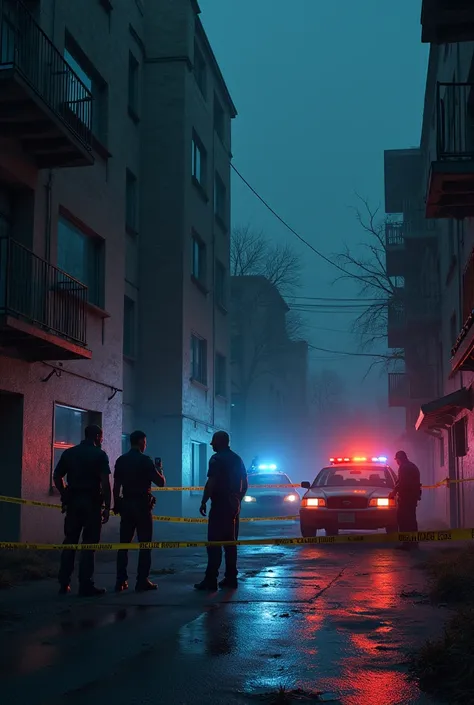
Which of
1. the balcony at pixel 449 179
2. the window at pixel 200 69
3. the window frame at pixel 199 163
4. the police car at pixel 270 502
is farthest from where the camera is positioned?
the window at pixel 200 69

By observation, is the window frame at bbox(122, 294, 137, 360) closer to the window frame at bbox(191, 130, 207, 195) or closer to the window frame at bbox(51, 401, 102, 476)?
the window frame at bbox(191, 130, 207, 195)

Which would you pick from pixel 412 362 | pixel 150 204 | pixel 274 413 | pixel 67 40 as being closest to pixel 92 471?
pixel 67 40

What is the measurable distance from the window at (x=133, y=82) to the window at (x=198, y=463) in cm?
953

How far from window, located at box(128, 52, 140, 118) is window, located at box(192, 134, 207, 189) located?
3015 mm

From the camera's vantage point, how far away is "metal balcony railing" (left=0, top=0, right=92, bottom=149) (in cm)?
1294

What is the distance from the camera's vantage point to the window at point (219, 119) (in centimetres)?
3178

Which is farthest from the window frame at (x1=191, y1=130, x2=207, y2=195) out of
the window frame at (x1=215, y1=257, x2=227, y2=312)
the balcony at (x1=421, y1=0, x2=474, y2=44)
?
the balcony at (x1=421, y1=0, x2=474, y2=44)

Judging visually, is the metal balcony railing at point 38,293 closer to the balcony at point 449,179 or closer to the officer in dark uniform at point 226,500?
the officer in dark uniform at point 226,500

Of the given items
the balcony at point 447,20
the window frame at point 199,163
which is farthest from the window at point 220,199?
the balcony at point 447,20

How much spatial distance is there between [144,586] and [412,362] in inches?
1005

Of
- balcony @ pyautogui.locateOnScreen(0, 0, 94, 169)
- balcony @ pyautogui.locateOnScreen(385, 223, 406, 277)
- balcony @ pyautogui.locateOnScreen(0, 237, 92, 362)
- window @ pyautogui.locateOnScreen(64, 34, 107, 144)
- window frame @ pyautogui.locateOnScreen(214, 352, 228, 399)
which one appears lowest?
balcony @ pyautogui.locateOnScreen(0, 237, 92, 362)

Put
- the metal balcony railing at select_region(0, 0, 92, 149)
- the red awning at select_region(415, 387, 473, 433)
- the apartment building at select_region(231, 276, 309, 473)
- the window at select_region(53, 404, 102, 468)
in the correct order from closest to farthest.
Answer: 1. the metal balcony railing at select_region(0, 0, 92, 149)
2. the window at select_region(53, 404, 102, 468)
3. the red awning at select_region(415, 387, 473, 433)
4. the apartment building at select_region(231, 276, 309, 473)

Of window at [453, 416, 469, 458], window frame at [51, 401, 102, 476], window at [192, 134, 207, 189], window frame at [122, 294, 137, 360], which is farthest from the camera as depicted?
window at [192, 134, 207, 189]

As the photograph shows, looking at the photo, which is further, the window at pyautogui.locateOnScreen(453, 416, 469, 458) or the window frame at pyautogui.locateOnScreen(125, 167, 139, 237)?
the window frame at pyautogui.locateOnScreen(125, 167, 139, 237)
